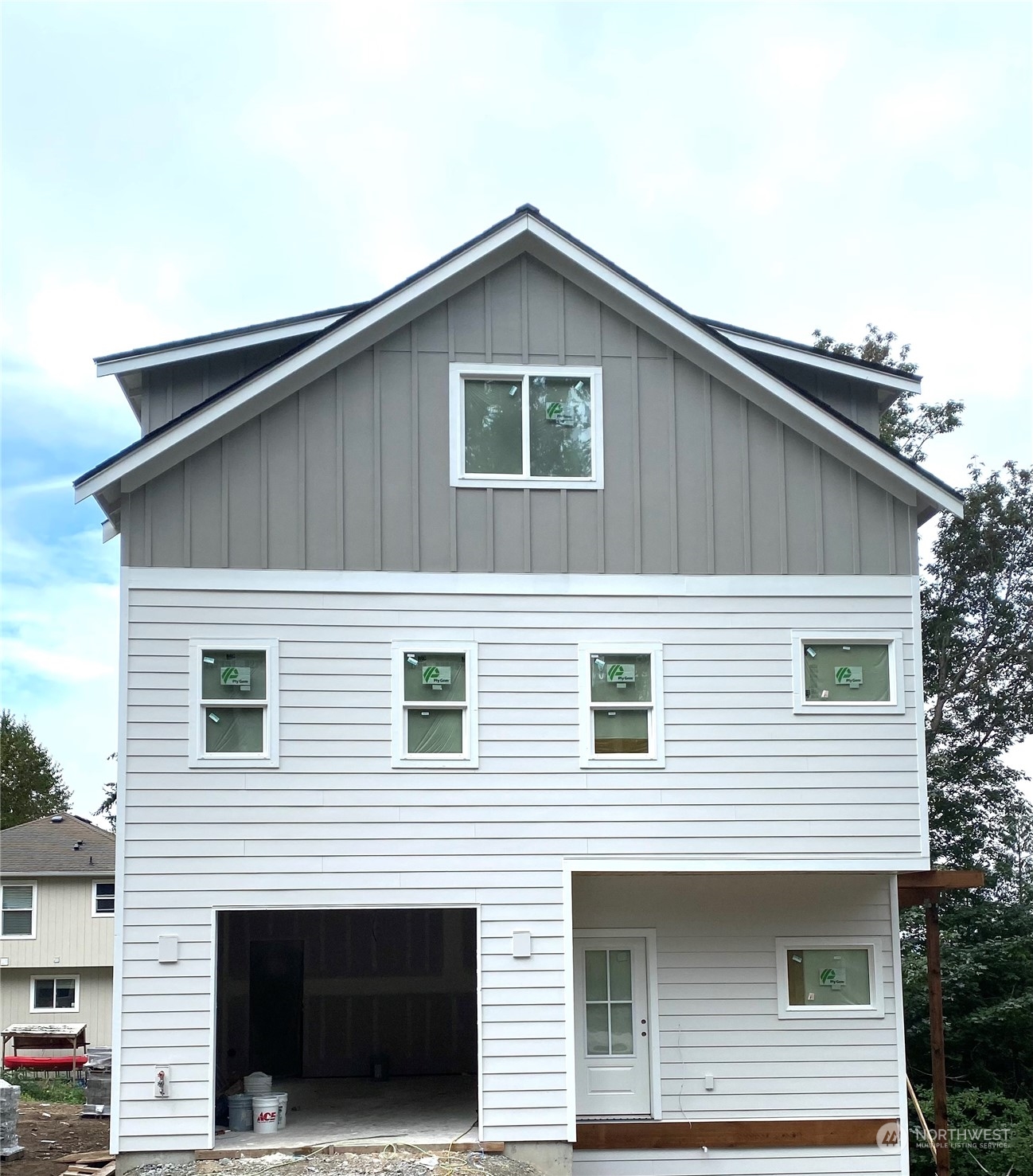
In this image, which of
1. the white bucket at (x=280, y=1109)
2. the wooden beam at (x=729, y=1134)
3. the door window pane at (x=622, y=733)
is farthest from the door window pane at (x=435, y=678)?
the wooden beam at (x=729, y=1134)

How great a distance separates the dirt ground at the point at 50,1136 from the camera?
44.3ft

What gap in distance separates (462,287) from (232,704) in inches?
186

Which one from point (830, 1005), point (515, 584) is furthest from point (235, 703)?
point (830, 1005)

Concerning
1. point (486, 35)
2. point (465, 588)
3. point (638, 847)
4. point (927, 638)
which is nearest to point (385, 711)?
point (465, 588)

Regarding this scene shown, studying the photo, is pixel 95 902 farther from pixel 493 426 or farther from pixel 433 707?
pixel 493 426

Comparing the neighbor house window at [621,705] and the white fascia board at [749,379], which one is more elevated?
the white fascia board at [749,379]

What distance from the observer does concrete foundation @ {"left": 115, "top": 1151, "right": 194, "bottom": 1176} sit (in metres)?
11.2

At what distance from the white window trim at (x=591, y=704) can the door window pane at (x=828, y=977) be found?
2699 millimetres

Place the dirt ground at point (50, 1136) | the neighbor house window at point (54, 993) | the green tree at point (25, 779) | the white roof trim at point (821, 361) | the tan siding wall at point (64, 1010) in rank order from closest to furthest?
the dirt ground at point (50, 1136), the white roof trim at point (821, 361), the tan siding wall at point (64, 1010), the neighbor house window at point (54, 993), the green tree at point (25, 779)

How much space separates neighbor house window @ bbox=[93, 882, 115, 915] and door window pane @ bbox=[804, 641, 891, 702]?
822 inches

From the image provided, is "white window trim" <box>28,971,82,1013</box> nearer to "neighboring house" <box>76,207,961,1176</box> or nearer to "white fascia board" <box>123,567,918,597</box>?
"neighboring house" <box>76,207,961,1176</box>

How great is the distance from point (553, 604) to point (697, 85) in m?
9.89

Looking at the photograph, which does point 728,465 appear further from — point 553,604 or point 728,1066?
point 728,1066

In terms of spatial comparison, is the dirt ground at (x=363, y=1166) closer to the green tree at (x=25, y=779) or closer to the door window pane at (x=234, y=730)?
the door window pane at (x=234, y=730)
